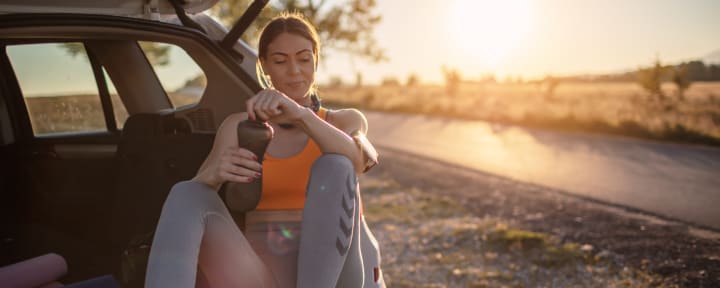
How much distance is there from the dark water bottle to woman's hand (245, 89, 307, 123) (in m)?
0.04

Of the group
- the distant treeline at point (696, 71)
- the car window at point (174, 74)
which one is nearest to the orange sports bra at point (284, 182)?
the car window at point (174, 74)

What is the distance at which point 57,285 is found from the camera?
2.28m

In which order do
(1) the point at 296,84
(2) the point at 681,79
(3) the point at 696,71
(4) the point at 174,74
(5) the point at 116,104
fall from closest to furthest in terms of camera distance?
(1) the point at 296,84
(4) the point at 174,74
(5) the point at 116,104
(2) the point at 681,79
(3) the point at 696,71

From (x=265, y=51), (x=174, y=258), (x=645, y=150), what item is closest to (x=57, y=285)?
(x=174, y=258)

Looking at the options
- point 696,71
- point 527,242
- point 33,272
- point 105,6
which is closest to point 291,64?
point 105,6

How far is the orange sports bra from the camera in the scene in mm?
2281

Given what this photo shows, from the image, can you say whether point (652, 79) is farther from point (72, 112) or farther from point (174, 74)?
point (72, 112)

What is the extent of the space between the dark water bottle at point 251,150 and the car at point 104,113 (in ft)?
2.00

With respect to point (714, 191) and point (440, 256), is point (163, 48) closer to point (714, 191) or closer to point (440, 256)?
point (440, 256)

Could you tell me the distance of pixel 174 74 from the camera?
3.88 m

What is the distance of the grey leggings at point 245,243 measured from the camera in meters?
1.85

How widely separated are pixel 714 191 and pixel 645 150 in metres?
4.26

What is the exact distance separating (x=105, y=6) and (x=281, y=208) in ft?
4.19

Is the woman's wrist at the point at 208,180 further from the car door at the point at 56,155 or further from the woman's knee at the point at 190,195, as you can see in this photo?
the car door at the point at 56,155
